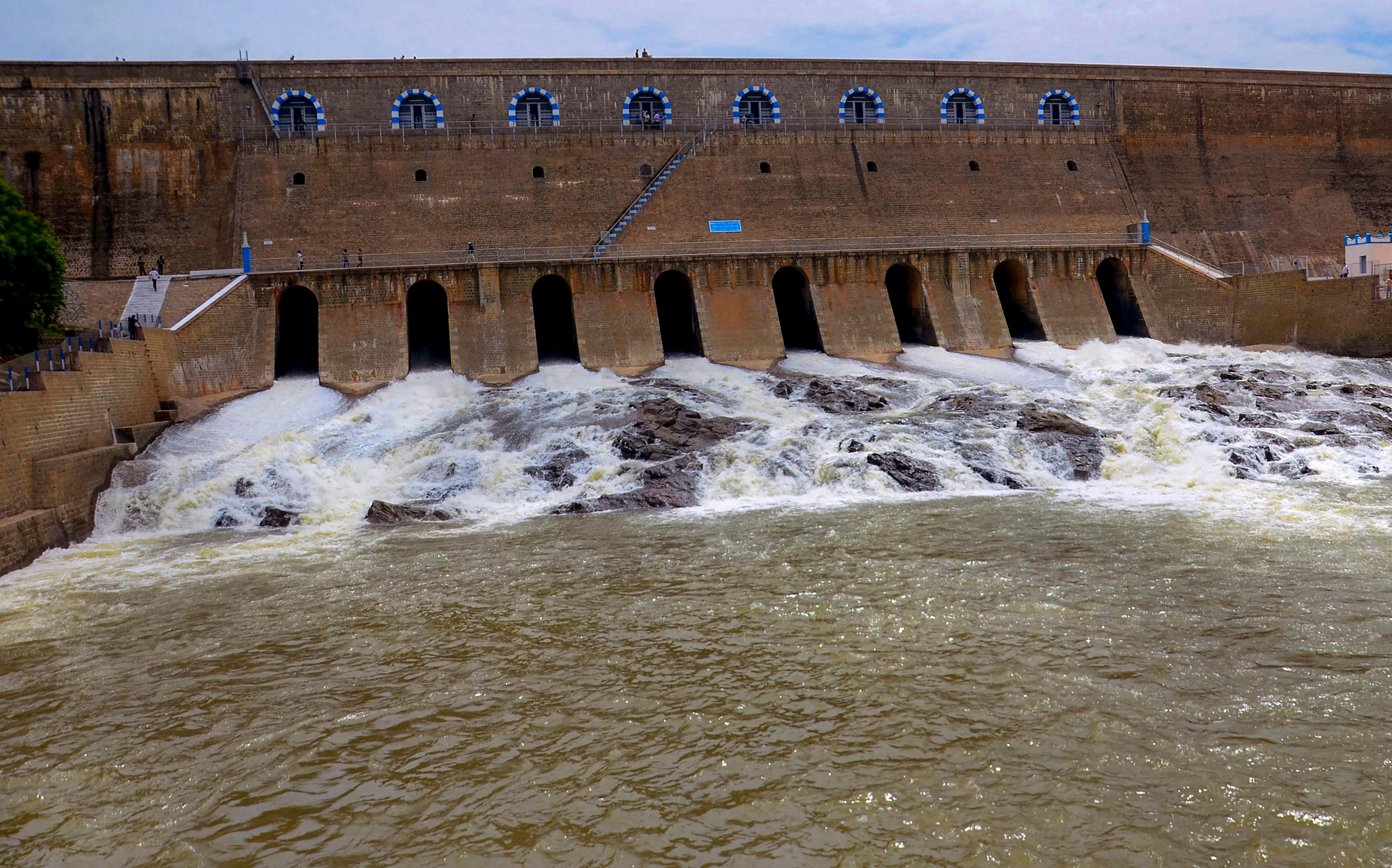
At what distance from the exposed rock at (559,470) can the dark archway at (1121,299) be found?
1559 cm

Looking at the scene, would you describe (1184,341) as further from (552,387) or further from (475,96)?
(475,96)

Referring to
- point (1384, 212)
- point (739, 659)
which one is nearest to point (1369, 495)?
point (739, 659)

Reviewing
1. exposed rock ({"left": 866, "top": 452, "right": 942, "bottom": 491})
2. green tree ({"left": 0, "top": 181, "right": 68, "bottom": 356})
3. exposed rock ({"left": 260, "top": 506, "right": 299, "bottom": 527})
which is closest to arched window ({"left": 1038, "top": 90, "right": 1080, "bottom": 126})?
exposed rock ({"left": 866, "top": 452, "right": 942, "bottom": 491})

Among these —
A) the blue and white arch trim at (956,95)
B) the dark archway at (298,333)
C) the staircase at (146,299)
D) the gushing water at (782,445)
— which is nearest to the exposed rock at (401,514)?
the gushing water at (782,445)

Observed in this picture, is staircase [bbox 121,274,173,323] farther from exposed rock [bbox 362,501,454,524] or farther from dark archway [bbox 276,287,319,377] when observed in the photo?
exposed rock [bbox 362,501,454,524]

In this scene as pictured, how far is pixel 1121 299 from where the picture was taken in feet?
86.2

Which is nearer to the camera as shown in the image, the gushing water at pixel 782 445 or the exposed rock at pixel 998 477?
the gushing water at pixel 782 445

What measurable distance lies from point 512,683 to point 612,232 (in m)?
19.8

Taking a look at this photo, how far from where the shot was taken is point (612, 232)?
25688 millimetres

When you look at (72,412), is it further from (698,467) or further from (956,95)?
(956,95)

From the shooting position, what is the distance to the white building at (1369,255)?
77.8 ft

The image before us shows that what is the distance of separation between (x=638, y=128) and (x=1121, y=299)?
1373 cm

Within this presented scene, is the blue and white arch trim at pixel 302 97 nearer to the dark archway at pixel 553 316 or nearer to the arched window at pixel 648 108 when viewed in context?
the dark archway at pixel 553 316

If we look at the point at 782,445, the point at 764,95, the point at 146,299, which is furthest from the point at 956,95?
the point at 146,299
